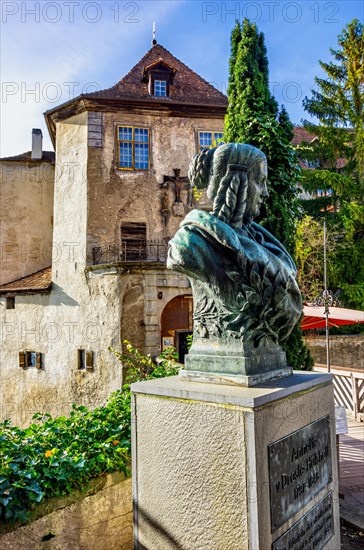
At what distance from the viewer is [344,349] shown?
1479cm

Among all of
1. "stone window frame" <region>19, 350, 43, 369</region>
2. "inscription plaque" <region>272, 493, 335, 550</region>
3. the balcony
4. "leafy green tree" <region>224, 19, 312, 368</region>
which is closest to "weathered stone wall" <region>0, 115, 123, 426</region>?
"stone window frame" <region>19, 350, 43, 369</region>

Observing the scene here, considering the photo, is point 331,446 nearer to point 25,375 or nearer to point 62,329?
point 62,329

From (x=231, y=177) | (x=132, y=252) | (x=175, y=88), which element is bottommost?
(x=231, y=177)

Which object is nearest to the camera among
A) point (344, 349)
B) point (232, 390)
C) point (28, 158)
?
point (232, 390)

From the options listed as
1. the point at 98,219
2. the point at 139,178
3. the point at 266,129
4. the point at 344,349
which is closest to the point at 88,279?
the point at 98,219

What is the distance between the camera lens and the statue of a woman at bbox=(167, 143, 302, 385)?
2.35 m

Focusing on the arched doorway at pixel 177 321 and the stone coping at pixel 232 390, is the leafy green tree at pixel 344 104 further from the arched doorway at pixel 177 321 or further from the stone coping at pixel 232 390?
the stone coping at pixel 232 390

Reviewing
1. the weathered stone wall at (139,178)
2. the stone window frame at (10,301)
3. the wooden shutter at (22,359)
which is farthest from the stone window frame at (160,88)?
the wooden shutter at (22,359)

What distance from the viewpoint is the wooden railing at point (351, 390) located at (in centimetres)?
818

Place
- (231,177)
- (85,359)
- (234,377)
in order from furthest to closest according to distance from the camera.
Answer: (85,359), (231,177), (234,377)

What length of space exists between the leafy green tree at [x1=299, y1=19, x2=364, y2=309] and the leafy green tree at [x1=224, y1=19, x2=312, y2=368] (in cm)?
967

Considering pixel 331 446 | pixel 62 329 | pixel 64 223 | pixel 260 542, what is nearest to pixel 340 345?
pixel 62 329

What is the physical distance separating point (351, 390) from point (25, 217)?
1453 cm

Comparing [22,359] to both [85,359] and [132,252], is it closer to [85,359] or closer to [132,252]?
[85,359]
